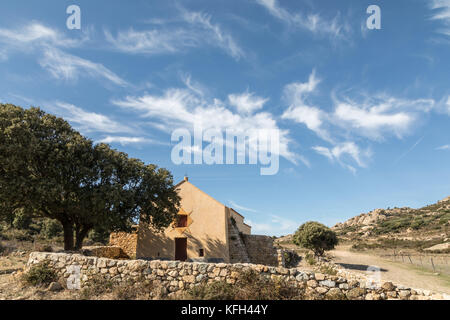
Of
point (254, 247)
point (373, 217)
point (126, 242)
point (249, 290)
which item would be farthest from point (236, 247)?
point (373, 217)

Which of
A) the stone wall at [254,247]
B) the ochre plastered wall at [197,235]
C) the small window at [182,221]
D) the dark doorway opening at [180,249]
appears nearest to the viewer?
the ochre plastered wall at [197,235]

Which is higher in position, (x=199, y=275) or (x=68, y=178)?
(x=68, y=178)

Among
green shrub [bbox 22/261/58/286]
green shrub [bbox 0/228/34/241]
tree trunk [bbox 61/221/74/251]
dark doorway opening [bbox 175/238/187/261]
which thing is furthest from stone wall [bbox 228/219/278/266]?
green shrub [bbox 0/228/34/241]

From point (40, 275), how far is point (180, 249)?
13.7 m

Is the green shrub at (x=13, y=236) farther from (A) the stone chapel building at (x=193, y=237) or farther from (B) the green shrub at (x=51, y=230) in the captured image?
(A) the stone chapel building at (x=193, y=237)

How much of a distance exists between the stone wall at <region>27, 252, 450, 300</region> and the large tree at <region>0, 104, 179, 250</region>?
20.1 ft

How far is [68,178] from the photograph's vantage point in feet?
54.1

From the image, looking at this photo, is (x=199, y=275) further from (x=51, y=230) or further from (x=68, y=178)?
(x=51, y=230)

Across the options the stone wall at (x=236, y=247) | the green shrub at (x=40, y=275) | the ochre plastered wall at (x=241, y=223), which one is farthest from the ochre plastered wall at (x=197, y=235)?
the green shrub at (x=40, y=275)

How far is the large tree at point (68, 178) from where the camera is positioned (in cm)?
1442

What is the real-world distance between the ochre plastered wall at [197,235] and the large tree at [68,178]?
3049mm

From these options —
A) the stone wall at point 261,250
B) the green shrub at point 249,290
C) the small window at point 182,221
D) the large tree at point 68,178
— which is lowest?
the stone wall at point 261,250

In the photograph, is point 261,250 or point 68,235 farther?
point 261,250
